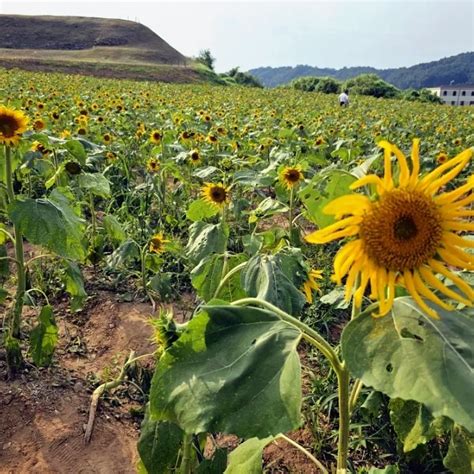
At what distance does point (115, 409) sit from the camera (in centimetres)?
226

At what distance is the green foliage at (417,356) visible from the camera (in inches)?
32.1

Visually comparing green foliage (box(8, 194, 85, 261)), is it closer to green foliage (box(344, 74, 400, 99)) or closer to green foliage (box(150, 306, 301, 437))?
green foliage (box(150, 306, 301, 437))

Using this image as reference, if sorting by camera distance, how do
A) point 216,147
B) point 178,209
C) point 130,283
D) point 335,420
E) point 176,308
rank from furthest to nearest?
point 216,147 < point 178,209 < point 130,283 < point 176,308 < point 335,420

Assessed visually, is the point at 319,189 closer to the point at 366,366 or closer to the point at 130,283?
the point at 366,366

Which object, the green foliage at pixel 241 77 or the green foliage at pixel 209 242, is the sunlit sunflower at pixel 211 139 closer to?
the green foliage at pixel 209 242

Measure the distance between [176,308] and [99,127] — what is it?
3332 mm

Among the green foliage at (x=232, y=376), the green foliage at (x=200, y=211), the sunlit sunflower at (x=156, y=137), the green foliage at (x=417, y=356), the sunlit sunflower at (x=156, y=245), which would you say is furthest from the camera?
the sunlit sunflower at (x=156, y=137)

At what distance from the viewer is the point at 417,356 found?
2.92 ft

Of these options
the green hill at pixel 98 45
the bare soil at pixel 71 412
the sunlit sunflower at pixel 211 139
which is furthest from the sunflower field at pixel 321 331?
the green hill at pixel 98 45

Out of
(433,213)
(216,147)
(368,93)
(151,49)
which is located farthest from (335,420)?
(151,49)

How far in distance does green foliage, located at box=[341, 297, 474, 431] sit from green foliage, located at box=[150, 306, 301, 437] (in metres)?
0.14

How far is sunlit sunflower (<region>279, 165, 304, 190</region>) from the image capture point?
3.08 m

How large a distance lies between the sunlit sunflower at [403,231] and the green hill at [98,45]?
1306 inches

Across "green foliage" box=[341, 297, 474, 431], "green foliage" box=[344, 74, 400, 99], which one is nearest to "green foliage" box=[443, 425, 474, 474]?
"green foliage" box=[341, 297, 474, 431]
